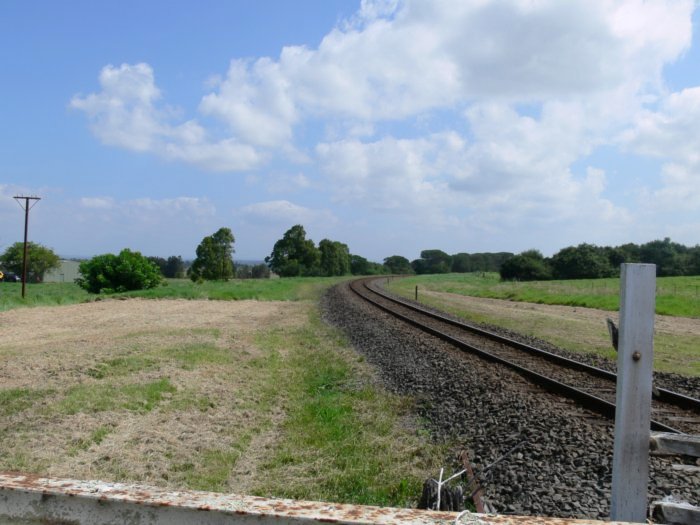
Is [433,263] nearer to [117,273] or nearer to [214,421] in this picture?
[117,273]

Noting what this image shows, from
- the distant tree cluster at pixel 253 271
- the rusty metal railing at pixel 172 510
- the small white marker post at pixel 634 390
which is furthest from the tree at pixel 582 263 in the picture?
the rusty metal railing at pixel 172 510

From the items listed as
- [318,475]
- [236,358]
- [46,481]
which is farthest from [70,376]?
[46,481]

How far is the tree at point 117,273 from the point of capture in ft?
177

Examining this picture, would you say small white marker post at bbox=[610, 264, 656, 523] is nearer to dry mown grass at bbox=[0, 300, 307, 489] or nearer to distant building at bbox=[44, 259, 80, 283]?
dry mown grass at bbox=[0, 300, 307, 489]

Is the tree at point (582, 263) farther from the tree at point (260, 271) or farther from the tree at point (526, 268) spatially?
the tree at point (260, 271)

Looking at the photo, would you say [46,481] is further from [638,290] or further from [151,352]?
[151,352]

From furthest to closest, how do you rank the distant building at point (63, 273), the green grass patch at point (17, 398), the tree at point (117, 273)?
1. the distant building at point (63, 273)
2. the tree at point (117, 273)
3. the green grass patch at point (17, 398)

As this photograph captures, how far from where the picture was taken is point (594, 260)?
77.6m

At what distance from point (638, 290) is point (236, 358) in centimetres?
1146

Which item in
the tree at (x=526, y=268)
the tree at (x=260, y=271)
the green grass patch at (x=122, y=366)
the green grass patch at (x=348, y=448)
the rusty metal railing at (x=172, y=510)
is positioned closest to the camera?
the rusty metal railing at (x=172, y=510)

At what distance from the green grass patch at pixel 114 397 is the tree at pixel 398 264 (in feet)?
453

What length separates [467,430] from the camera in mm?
7469

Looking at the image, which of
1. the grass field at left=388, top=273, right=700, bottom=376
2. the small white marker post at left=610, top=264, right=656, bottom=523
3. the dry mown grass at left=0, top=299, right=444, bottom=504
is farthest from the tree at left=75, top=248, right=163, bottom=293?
the small white marker post at left=610, top=264, right=656, bottom=523

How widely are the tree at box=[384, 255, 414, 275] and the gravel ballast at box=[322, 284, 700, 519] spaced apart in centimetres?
13587
